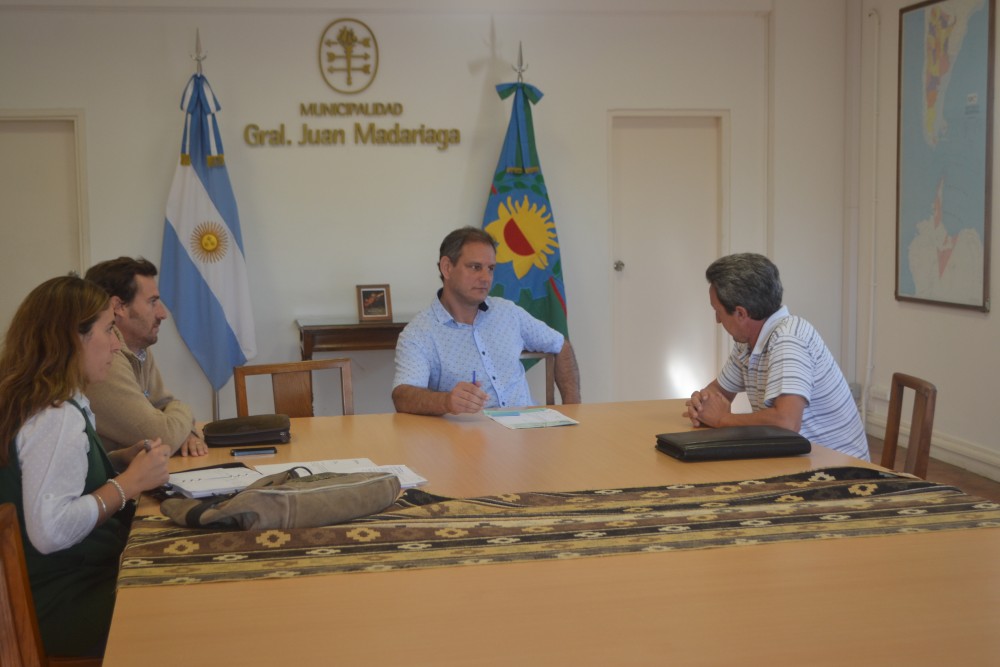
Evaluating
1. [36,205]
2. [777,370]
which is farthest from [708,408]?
[36,205]

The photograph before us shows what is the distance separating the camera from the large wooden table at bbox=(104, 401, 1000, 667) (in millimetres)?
1471

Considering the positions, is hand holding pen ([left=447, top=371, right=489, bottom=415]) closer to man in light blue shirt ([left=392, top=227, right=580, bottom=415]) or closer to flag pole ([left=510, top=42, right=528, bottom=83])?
man in light blue shirt ([left=392, top=227, right=580, bottom=415])

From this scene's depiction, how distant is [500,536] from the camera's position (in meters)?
1.98

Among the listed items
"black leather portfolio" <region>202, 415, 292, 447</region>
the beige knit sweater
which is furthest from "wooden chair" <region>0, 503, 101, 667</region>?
"black leather portfolio" <region>202, 415, 292, 447</region>

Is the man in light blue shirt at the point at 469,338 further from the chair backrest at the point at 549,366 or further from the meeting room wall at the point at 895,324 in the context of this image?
the meeting room wall at the point at 895,324

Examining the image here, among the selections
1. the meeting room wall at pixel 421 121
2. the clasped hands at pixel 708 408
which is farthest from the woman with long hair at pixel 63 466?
the meeting room wall at pixel 421 121

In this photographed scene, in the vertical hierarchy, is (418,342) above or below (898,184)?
below

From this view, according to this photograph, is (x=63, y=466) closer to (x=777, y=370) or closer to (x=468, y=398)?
(x=468, y=398)

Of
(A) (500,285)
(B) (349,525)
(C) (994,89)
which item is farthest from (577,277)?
(B) (349,525)

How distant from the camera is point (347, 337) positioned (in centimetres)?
554

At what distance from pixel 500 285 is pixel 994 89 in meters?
2.71

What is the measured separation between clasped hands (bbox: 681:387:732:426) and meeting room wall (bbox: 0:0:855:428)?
10.4 ft

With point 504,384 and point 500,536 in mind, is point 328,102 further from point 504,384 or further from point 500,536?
point 500,536

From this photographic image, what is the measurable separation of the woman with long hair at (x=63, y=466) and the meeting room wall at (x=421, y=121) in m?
3.66
